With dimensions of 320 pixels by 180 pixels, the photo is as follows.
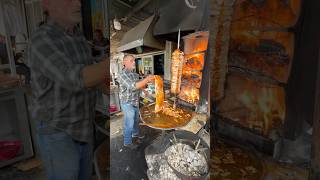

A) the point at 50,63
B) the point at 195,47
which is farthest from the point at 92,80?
the point at 195,47

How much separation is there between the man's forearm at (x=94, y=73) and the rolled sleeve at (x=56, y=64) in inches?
0.8

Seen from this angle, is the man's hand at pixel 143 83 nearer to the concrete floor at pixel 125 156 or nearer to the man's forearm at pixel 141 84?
the man's forearm at pixel 141 84

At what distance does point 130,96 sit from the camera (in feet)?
4.12

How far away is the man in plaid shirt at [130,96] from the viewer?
1229 millimetres

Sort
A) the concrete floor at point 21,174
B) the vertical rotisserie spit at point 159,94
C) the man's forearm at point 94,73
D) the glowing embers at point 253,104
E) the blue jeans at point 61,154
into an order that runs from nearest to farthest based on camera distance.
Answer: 1. the glowing embers at point 253,104
2. the vertical rotisserie spit at point 159,94
3. the man's forearm at point 94,73
4. the blue jeans at point 61,154
5. the concrete floor at point 21,174

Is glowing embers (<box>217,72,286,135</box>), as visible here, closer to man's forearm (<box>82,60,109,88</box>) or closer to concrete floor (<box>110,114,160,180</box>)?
concrete floor (<box>110,114,160,180</box>)

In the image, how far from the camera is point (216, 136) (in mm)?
1243

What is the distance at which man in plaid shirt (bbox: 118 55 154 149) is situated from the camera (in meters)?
1.23

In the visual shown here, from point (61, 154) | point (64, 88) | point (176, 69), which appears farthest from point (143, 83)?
point (61, 154)

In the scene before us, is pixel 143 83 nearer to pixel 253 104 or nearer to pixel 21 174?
pixel 253 104

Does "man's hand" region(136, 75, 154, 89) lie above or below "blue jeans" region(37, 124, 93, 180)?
above

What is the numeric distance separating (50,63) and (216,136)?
0.86 meters

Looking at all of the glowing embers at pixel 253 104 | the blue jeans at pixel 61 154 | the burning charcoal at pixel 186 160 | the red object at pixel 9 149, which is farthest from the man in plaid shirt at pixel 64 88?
the red object at pixel 9 149

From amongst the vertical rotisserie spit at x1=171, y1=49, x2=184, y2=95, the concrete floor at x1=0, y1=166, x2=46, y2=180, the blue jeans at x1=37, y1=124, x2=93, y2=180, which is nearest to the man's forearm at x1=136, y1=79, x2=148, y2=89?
the vertical rotisserie spit at x1=171, y1=49, x2=184, y2=95
